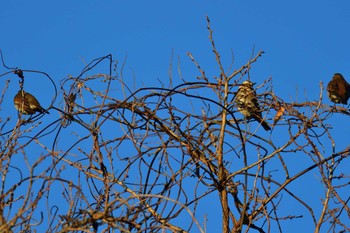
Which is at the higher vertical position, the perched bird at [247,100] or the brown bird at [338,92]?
the brown bird at [338,92]

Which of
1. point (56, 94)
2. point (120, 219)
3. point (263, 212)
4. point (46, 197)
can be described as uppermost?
point (56, 94)

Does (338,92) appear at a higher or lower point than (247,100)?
higher

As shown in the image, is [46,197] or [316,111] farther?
[316,111]

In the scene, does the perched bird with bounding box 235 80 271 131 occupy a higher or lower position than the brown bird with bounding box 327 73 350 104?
lower

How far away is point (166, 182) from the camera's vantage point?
5.48 m

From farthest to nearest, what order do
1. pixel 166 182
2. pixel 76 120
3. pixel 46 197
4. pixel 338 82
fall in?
pixel 338 82, pixel 76 120, pixel 166 182, pixel 46 197

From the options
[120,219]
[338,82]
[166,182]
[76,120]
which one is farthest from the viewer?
[338,82]

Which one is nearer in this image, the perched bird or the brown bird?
the perched bird

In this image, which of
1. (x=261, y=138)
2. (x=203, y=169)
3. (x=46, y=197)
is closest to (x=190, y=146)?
(x=203, y=169)

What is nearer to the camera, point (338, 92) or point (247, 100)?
point (247, 100)

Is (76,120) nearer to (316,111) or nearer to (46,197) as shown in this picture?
(46,197)

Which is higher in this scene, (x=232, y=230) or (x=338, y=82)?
(x=338, y=82)

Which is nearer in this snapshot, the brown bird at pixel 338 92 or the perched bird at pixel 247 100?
the perched bird at pixel 247 100

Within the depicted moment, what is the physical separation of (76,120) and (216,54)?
1.10m
